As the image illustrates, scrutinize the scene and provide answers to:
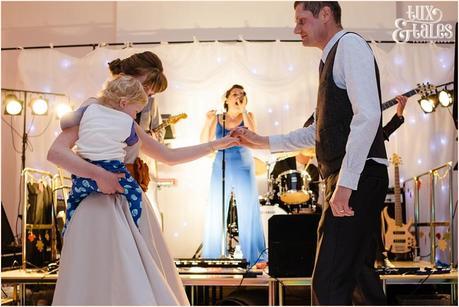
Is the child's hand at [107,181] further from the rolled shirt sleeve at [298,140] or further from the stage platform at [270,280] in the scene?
the stage platform at [270,280]

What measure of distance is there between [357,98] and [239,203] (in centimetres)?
471

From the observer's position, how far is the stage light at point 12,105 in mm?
7676

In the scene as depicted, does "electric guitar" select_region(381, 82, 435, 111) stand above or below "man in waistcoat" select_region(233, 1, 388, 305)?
above

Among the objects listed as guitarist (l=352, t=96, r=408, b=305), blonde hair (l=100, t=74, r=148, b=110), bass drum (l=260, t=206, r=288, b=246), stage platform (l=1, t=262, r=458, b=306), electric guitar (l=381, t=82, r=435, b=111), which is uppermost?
electric guitar (l=381, t=82, r=435, b=111)

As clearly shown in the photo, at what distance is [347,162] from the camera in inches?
100

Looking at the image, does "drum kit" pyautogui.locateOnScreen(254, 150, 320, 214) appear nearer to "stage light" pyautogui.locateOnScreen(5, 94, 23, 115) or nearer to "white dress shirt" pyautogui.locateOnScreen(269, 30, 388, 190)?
"stage light" pyautogui.locateOnScreen(5, 94, 23, 115)

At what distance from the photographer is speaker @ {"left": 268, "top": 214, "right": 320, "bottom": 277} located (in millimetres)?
4215

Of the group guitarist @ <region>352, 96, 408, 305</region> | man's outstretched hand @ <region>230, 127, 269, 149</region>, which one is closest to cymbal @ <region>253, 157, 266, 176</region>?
man's outstretched hand @ <region>230, 127, 269, 149</region>

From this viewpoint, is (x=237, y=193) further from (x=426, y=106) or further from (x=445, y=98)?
(x=445, y=98)

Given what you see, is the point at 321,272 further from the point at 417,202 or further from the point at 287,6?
the point at 287,6

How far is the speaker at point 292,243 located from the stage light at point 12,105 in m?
4.71

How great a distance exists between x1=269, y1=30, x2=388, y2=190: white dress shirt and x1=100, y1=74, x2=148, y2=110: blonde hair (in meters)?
0.91

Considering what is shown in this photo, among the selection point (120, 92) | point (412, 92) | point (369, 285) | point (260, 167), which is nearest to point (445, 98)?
point (260, 167)

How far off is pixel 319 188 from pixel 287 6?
2.76 meters
